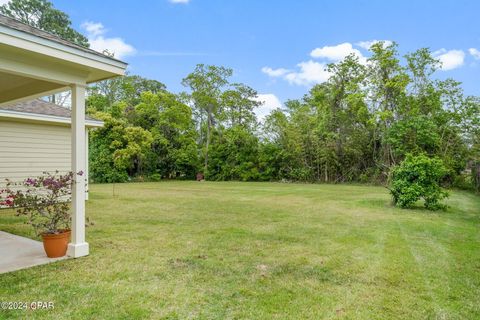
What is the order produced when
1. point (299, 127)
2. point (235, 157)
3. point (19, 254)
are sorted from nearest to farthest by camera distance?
1. point (19, 254)
2. point (299, 127)
3. point (235, 157)

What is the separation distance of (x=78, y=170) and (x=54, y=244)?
923 mm

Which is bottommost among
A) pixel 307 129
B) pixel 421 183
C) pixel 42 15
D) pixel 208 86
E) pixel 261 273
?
pixel 261 273

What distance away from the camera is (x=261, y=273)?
3453 mm

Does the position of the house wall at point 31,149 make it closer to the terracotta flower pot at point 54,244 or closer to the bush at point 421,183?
the terracotta flower pot at point 54,244

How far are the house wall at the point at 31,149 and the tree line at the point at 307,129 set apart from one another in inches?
369

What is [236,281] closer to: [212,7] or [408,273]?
[408,273]

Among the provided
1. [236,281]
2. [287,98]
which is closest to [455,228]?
[236,281]

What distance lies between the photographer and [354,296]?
288cm

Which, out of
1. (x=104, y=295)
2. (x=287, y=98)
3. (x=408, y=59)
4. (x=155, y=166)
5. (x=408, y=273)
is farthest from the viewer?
(x=287, y=98)

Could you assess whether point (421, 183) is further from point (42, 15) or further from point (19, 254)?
point (42, 15)

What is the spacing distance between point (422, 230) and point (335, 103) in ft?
50.9

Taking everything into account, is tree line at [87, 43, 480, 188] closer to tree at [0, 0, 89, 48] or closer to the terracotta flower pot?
tree at [0, 0, 89, 48]

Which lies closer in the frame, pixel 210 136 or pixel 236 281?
pixel 236 281

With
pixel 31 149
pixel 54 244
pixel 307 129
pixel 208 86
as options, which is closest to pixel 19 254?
pixel 54 244
